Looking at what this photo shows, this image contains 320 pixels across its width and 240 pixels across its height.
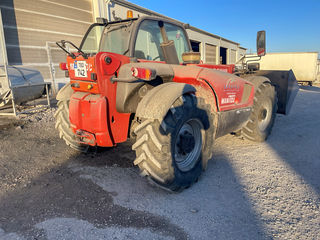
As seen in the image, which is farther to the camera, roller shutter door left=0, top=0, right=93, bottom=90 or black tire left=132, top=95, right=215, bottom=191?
roller shutter door left=0, top=0, right=93, bottom=90

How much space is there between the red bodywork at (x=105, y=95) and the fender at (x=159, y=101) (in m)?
0.51

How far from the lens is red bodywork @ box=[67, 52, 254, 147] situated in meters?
2.88

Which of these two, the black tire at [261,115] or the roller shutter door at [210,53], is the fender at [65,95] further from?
the roller shutter door at [210,53]

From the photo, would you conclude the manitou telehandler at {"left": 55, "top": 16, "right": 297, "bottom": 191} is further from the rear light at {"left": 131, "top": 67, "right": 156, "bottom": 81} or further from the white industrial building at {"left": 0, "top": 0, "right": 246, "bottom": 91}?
the white industrial building at {"left": 0, "top": 0, "right": 246, "bottom": 91}

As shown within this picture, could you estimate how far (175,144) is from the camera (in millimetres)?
2896

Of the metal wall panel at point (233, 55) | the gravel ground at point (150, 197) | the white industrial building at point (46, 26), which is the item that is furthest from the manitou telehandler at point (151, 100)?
the metal wall panel at point (233, 55)

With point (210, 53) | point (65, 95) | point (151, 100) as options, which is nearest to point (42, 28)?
point (65, 95)

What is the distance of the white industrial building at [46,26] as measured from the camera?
32.8ft

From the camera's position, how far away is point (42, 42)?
11039 millimetres

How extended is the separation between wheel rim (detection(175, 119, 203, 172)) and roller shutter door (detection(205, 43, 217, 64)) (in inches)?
829

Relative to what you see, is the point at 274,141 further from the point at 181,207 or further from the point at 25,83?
the point at 25,83

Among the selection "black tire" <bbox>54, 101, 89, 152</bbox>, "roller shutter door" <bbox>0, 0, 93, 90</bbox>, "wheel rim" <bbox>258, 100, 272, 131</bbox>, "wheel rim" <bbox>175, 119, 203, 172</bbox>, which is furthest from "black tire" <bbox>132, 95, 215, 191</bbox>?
"roller shutter door" <bbox>0, 0, 93, 90</bbox>

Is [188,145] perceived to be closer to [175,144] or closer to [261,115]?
[175,144]

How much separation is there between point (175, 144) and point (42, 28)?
1074cm
